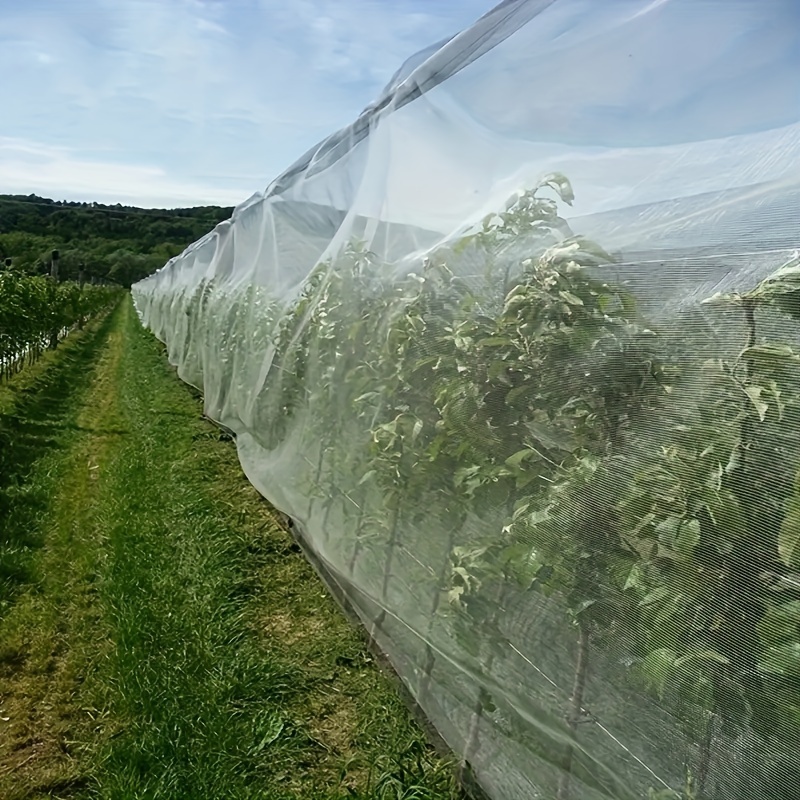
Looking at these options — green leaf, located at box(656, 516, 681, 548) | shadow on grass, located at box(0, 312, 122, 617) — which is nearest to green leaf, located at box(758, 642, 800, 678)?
green leaf, located at box(656, 516, 681, 548)

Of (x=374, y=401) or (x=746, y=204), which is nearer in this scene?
(x=746, y=204)

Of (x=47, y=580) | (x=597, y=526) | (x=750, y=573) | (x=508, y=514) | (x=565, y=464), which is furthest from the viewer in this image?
(x=47, y=580)

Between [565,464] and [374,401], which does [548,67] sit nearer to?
[565,464]

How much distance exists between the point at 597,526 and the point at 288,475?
3.13 meters

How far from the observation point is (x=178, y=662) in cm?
331

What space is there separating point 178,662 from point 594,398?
240 cm

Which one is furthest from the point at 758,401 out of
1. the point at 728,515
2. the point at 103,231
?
the point at 103,231

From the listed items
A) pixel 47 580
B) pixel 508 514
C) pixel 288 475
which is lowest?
pixel 47 580

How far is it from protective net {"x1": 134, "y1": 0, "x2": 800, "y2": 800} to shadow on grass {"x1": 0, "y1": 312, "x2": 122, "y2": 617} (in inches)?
92.6

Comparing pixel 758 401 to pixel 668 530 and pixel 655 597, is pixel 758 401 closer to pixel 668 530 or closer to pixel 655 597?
pixel 668 530

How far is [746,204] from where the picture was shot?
1.54 metres

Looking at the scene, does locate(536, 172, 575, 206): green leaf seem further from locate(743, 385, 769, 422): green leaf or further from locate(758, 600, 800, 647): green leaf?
locate(758, 600, 800, 647): green leaf

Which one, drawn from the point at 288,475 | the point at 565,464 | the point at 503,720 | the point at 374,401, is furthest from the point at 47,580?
the point at 565,464

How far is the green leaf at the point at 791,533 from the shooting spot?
4.18 feet
